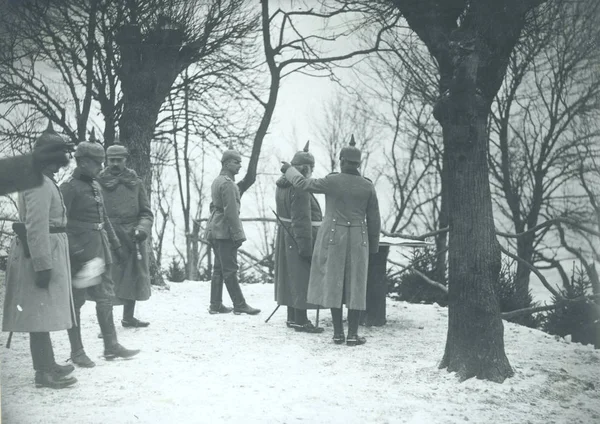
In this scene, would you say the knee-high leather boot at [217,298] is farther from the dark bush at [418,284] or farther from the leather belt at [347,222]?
the dark bush at [418,284]

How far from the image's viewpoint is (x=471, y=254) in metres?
4.74

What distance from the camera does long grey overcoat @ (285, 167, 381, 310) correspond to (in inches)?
229

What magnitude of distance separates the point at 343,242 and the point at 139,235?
6.61 ft

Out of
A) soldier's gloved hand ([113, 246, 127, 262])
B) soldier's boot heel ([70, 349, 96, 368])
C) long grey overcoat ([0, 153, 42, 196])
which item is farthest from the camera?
soldier's gloved hand ([113, 246, 127, 262])

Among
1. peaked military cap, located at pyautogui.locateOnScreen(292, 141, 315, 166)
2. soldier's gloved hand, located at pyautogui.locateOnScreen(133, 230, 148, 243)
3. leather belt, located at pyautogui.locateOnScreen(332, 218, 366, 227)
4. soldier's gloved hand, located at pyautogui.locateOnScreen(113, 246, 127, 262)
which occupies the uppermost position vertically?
peaked military cap, located at pyautogui.locateOnScreen(292, 141, 315, 166)

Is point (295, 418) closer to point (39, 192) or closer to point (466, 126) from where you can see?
point (39, 192)

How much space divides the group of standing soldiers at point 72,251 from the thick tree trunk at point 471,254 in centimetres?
265

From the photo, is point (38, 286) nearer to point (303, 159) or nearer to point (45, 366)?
point (45, 366)

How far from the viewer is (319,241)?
19.7 feet

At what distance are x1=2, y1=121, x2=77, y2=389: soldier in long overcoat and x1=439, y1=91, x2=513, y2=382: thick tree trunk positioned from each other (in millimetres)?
2870

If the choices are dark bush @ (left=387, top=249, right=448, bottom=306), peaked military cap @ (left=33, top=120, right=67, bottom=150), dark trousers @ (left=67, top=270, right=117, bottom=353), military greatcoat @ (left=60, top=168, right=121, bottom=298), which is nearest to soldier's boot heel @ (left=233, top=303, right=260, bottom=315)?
dark trousers @ (left=67, top=270, right=117, bottom=353)

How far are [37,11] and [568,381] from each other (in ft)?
16.0

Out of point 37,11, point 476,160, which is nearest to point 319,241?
point 476,160

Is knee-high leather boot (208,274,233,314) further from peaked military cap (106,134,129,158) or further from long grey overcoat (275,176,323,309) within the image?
peaked military cap (106,134,129,158)
